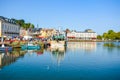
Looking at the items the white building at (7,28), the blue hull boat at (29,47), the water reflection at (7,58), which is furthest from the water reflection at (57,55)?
the white building at (7,28)

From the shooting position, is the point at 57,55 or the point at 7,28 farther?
the point at 7,28

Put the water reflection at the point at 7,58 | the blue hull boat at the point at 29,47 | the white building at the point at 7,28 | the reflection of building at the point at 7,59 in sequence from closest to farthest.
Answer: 1. the reflection of building at the point at 7,59
2. the water reflection at the point at 7,58
3. the blue hull boat at the point at 29,47
4. the white building at the point at 7,28

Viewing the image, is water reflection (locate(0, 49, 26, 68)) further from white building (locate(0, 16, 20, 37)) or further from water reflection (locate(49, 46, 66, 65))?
white building (locate(0, 16, 20, 37))

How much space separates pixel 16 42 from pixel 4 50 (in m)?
15.4

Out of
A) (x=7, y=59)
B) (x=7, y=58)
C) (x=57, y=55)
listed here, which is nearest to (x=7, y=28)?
(x=57, y=55)

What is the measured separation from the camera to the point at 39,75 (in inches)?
1061

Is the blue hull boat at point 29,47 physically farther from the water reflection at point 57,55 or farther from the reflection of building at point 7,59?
the reflection of building at point 7,59

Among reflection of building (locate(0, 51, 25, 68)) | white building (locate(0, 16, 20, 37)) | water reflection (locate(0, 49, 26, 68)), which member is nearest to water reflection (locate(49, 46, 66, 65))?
water reflection (locate(0, 49, 26, 68))

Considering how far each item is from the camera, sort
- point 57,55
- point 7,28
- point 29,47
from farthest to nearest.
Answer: point 7,28, point 29,47, point 57,55

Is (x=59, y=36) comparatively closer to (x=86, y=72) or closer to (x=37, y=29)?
(x=86, y=72)

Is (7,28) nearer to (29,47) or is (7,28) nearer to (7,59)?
(29,47)

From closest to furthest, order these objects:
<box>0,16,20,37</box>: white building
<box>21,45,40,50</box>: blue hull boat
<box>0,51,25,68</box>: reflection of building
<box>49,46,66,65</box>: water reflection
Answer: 1. <box>0,51,25,68</box>: reflection of building
2. <box>49,46,66,65</box>: water reflection
3. <box>21,45,40,50</box>: blue hull boat
4. <box>0,16,20,37</box>: white building

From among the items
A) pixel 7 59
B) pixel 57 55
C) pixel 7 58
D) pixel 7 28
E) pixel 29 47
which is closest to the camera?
pixel 7 59

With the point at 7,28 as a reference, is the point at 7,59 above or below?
below
